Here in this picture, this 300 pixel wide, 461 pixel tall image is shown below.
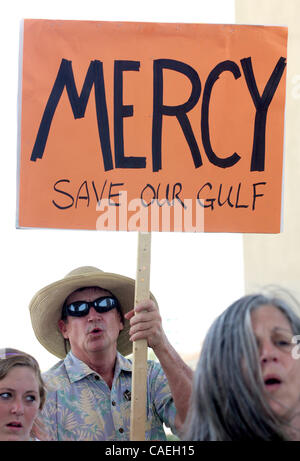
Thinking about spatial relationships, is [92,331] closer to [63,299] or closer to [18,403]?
[63,299]

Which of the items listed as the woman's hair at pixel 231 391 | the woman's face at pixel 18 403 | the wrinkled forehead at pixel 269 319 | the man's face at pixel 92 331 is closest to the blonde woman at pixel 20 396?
the woman's face at pixel 18 403

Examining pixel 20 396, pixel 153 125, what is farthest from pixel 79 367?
pixel 153 125

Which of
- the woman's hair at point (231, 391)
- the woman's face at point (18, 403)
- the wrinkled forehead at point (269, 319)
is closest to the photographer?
the woman's hair at point (231, 391)

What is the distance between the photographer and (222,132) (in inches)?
113

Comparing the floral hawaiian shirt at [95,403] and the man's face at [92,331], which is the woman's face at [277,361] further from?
the man's face at [92,331]

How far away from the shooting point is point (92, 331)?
2.97 m

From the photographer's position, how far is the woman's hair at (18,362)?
2609mm

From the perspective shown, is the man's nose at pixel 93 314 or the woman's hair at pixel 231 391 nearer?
the woman's hair at pixel 231 391

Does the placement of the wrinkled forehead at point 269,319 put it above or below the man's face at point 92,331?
above

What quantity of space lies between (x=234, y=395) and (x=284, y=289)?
1.38 ft

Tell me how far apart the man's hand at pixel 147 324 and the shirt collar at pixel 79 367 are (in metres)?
0.33

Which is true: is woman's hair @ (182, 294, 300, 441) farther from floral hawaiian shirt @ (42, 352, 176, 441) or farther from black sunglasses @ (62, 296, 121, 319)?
black sunglasses @ (62, 296, 121, 319)

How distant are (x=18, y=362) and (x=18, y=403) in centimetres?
18

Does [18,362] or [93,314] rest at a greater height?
[93,314]
